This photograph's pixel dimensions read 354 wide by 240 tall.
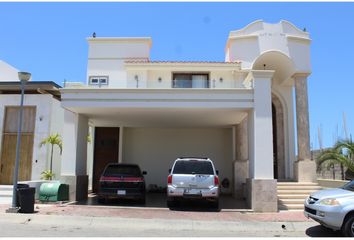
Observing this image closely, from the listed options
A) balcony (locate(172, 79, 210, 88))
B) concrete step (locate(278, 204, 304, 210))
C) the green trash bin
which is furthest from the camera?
balcony (locate(172, 79, 210, 88))

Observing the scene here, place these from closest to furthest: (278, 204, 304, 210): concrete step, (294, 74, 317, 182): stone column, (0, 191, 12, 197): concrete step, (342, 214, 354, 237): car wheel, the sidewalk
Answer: (342, 214, 354, 237): car wheel → the sidewalk → (278, 204, 304, 210): concrete step → (0, 191, 12, 197): concrete step → (294, 74, 317, 182): stone column

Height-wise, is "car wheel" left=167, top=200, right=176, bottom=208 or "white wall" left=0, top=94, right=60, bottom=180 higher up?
"white wall" left=0, top=94, right=60, bottom=180

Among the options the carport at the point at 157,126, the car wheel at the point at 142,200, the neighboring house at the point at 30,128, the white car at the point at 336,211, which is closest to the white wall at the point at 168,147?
the carport at the point at 157,126

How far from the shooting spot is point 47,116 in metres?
21.1

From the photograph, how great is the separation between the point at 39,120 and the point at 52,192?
7059mm

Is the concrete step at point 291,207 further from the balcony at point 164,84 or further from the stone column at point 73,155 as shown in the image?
the stone column at point 73,155

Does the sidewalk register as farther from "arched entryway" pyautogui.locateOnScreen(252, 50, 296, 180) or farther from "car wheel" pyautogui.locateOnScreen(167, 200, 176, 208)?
"arched entryway" pyautogui.locateOnScreen(252, 50, 296, 180)

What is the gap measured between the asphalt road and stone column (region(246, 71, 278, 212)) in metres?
2.37

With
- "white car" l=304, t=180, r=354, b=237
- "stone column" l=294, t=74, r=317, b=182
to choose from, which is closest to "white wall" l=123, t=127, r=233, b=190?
"stone column" l=294, t=74, r=317, b=182

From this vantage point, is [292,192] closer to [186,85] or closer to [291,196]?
[291,196]

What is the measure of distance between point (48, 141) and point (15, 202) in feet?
24.1

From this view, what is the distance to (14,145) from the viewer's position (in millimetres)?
21125

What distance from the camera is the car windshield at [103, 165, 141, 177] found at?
15.5 meters

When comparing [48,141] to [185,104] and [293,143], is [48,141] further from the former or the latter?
[293,143]
